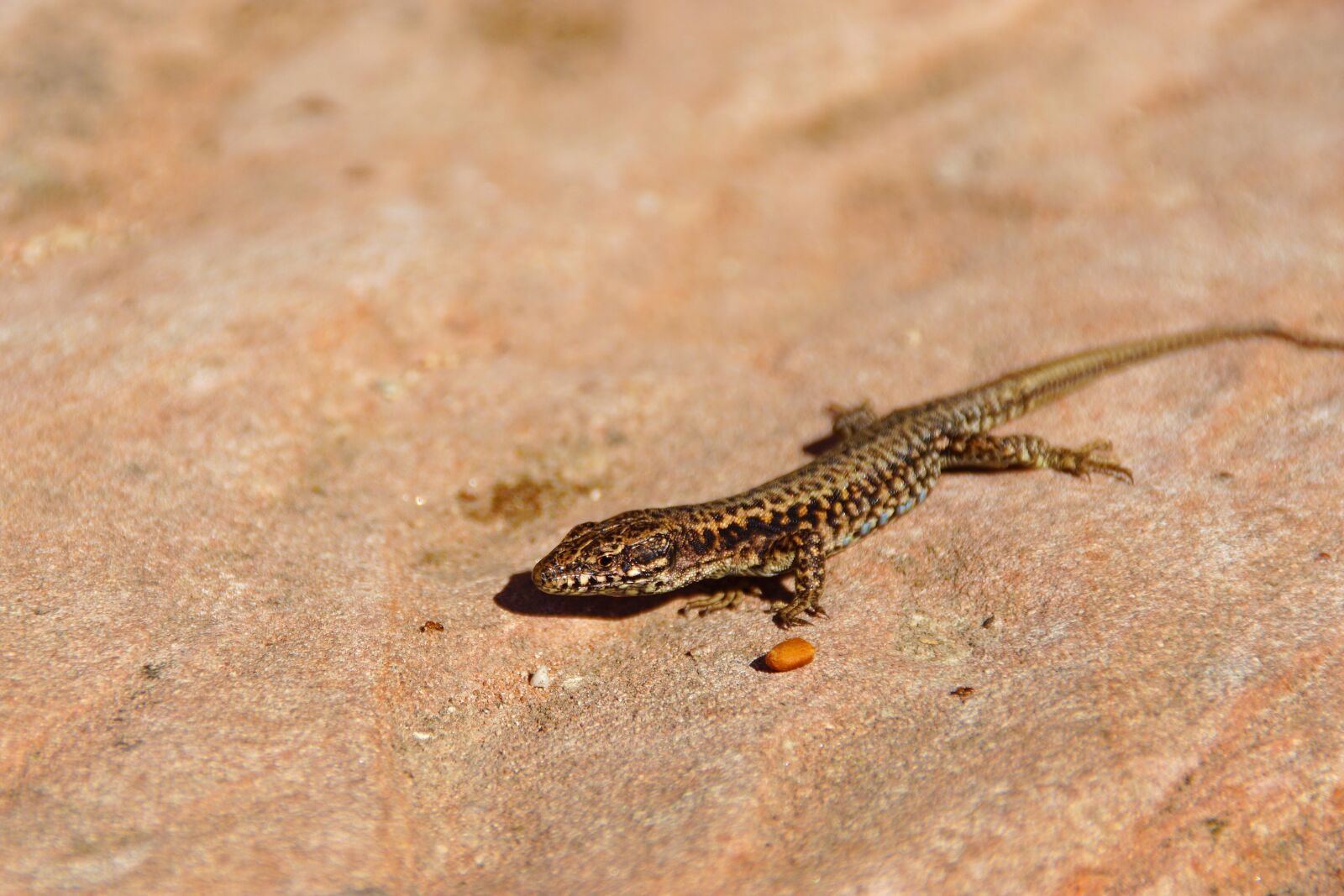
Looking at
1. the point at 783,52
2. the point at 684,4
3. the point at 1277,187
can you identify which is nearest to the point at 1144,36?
the point at 1277,187

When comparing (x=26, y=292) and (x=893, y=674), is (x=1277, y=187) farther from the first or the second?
(x=26, y=292)

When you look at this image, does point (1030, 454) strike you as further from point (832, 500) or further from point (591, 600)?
point (591, 600)

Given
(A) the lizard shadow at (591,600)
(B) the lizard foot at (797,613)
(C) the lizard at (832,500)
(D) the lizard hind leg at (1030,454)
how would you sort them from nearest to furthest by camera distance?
(B) the lizard foot at (797,613)
(C) the lizard at (832,500)
(A) the lizard shadow at (591,600)
(D) the lizard hind leg at (1030,454)

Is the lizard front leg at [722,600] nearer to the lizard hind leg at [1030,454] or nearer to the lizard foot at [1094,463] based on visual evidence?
the lizard hind leg at [1030,454]

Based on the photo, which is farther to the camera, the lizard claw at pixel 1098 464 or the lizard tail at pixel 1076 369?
the lizard tail at pixel 1076 369

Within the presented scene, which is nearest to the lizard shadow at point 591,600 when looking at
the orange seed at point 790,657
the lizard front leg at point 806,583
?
the lizard front leg at point 806,583

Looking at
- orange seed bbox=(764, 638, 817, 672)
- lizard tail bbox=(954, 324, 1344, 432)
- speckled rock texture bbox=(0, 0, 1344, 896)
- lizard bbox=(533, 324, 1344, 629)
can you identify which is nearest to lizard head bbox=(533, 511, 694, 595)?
lizard bbox=(533, 324, 1344, 629)

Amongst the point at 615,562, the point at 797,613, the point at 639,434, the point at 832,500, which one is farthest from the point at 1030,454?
the point at 615,562
